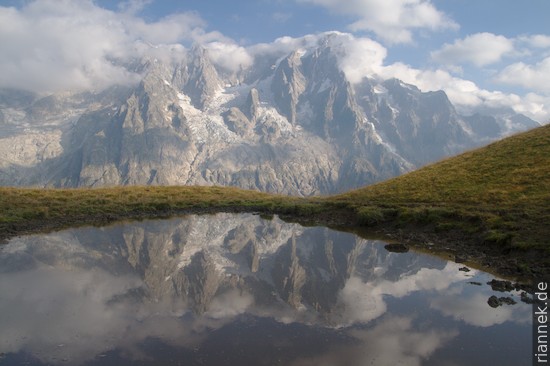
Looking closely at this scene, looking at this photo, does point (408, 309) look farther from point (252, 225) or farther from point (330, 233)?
point (252, 225)

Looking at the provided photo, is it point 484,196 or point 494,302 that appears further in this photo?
point 484,196

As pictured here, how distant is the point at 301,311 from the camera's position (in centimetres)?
2050

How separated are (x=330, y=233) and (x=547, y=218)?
18088mm

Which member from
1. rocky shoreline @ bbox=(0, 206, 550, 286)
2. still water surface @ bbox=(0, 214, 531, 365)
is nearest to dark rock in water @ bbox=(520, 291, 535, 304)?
still water surface @ bbox=(0, 214, 531, 365)

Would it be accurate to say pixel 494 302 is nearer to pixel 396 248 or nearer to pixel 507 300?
pixel 507 300

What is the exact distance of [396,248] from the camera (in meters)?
31.5

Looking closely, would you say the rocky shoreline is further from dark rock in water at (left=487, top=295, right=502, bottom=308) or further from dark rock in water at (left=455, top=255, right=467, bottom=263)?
dark rock in water at (left=487, top=295, right=502, bottom=308)

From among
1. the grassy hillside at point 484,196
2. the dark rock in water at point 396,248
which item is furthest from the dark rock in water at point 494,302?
the dark rock in water at point 396,248

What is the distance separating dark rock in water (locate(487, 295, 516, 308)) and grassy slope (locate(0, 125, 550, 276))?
5692 millimetres

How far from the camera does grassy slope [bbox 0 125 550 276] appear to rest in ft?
108

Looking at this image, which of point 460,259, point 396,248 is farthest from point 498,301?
point 396,248

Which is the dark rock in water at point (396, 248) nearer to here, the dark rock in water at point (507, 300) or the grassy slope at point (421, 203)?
the grassy slope at point (421, 203)

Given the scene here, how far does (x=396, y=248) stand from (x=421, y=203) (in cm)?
1402

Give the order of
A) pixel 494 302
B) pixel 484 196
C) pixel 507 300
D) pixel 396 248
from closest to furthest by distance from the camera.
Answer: pixel 494 302 < pixel 507 300 < pixel 396 248 < pixel 484 196
